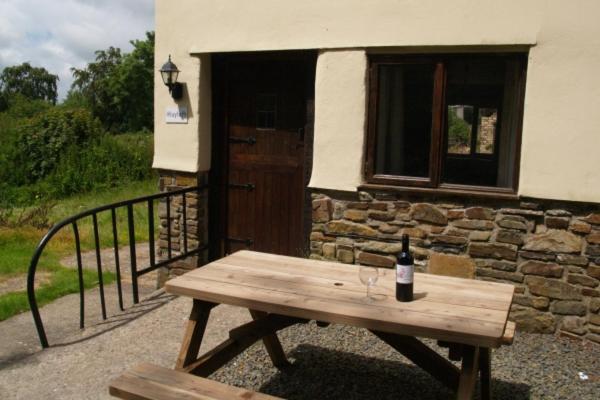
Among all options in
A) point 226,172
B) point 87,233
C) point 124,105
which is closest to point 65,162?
point 87,233

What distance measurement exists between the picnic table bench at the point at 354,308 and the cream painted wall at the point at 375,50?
171 centimetres

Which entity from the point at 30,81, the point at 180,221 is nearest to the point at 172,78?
the point at 180,221

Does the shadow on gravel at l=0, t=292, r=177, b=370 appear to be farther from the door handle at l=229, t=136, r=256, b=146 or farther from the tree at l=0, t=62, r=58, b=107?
the tree at l=0, t=62, r=58, b=107

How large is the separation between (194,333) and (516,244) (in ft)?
8.92

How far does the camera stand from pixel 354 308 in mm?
2719

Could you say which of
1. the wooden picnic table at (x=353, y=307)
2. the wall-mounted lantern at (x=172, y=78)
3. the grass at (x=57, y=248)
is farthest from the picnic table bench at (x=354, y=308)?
the grass at (x=57, y=248)

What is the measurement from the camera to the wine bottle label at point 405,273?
2746mm

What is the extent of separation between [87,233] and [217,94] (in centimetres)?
457

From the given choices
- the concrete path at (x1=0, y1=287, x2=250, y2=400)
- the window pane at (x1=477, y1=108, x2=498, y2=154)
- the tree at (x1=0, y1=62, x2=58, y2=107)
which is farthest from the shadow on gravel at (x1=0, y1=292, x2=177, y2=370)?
the tree at (x1=0, y1=62, x2=58, y2=107)

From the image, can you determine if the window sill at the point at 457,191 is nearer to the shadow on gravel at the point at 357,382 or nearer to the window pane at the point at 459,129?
the window pane at the point at 459,129

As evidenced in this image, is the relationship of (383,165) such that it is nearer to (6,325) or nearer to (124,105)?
(6,325)

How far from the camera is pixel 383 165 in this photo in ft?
16.7

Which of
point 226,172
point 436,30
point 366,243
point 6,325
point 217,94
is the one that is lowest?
point 6,325

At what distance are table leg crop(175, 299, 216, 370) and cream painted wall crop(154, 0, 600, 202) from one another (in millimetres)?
2239
